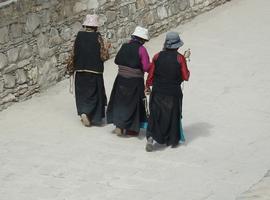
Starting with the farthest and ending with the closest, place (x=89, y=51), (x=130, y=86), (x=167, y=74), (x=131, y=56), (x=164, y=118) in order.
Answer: (x=89, y=51)
(x=130, y=86)
(x=131, y=56)
(x=164, y=118)
(x=167, y=74)

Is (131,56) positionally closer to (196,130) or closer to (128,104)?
(128,104)

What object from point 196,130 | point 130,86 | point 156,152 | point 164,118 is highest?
point 130,86

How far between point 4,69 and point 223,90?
123 inches

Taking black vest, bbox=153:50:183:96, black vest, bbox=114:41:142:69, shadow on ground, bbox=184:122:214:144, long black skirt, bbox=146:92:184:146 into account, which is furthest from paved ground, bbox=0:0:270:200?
black vest, bbox=114:41:142:69

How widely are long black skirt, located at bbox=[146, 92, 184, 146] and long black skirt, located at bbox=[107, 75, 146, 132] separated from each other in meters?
0.32

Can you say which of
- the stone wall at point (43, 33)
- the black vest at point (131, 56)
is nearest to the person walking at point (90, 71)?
the black vest at point (131, 56)

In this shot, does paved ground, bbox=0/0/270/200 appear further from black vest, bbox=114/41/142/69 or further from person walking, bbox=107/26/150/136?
black vest, bbox=114/41/142/69

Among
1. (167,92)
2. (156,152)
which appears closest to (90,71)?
(167,92)

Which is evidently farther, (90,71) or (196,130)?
(196,130)

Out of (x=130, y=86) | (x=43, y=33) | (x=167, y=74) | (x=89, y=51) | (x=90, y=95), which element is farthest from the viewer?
(x=43, y=33)

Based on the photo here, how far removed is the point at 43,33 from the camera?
34.0 feet

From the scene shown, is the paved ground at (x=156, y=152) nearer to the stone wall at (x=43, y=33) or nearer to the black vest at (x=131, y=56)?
the stone wall at (x=43, y=33)

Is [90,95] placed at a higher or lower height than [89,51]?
lower

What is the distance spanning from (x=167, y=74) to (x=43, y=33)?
3.00m
